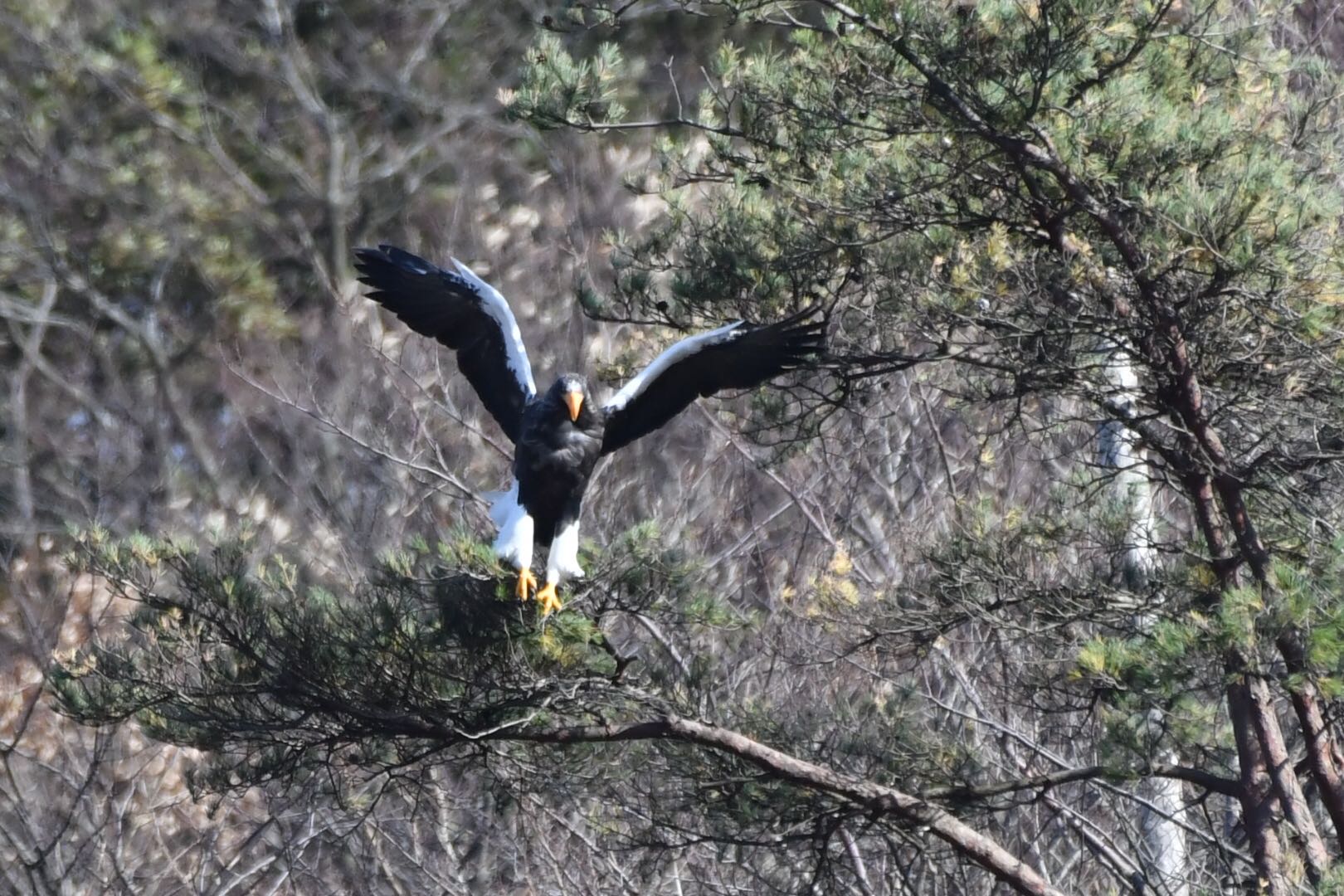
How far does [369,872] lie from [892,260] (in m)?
4.92

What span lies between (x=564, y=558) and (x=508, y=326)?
3.07 ft

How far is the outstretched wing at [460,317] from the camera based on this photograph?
20.6ft

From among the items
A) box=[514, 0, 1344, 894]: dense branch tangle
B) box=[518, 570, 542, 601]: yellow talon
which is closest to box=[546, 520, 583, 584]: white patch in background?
box=[518, 570, 542, 601]: yellow talon

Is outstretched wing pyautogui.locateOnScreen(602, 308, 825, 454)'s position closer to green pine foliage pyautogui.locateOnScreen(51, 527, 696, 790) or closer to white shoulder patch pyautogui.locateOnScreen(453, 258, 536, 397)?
white shoulder patch pyautogui.locateOnScreen(453, 258, 536, 397)

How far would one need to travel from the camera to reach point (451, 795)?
8.12 metres

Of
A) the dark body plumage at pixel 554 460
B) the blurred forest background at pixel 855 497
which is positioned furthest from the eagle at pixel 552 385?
the blurred forest background at pixel 855 497

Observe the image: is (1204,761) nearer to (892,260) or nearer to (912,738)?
(912,738)

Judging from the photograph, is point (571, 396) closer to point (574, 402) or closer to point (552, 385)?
point (574, 402)

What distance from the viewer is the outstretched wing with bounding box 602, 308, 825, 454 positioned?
564 cm

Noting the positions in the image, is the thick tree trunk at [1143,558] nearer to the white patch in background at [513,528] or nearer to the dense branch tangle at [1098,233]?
the dense branch tangle at [1098,233]

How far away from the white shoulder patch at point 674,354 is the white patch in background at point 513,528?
1.64 feet

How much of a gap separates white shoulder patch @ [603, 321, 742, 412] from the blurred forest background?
0.97 feet

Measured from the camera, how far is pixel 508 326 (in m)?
6.16

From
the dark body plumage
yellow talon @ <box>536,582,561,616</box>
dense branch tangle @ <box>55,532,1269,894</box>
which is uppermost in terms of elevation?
the dark body plumage
